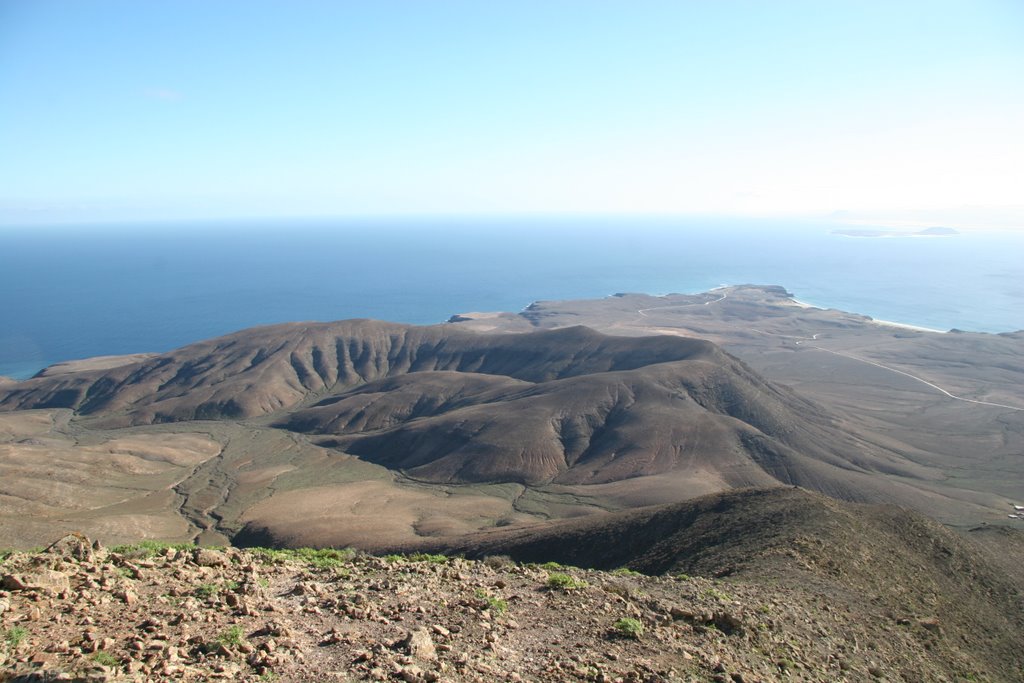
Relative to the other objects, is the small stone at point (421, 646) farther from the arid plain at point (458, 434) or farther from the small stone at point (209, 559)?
the arid plain at point (458, 434)

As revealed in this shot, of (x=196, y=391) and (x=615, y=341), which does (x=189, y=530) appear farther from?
(x=615, y=341)

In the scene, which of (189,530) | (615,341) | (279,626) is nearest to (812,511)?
(279,626)

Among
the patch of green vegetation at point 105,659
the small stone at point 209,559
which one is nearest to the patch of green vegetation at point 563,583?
the small stone at point 209,559

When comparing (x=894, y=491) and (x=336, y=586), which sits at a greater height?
(x=336, y=586)

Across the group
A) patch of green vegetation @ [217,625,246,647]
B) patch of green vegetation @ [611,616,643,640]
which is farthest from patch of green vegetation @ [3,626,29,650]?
patch of green vegetation @ [611,616,643,640]

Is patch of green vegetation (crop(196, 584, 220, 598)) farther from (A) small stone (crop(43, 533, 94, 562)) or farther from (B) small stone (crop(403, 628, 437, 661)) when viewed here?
(B) small stone (crop(403, 628, 437, 661))

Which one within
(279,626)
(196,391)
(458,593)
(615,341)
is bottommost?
(196,391)
